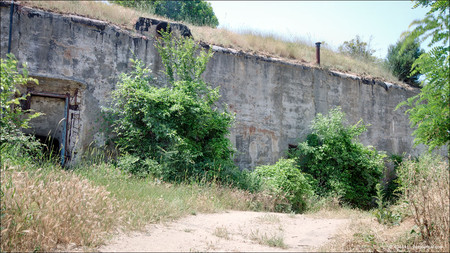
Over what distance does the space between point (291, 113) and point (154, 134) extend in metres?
4.89

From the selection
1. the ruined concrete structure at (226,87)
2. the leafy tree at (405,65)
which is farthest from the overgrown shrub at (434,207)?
the leafy tree at (405,65)

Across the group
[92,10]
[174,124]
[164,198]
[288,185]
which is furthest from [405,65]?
[164,198]

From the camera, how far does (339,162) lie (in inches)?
436

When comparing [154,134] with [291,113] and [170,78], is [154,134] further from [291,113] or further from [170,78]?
[291,113]

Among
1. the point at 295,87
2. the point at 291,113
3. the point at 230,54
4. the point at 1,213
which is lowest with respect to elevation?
the point at 1,213

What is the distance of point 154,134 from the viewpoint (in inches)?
360

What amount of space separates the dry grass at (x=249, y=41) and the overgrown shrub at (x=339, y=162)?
2.71m

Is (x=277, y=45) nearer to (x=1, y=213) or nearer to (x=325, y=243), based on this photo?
(x=325, y=243)

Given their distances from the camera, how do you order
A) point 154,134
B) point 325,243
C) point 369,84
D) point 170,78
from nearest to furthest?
point 325,243 → point 154,134 → point 170,78 → point 369,84

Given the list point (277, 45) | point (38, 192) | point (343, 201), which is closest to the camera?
point (38, 192)

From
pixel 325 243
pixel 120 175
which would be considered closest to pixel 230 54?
pixel 120 175

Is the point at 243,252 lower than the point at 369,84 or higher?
lower

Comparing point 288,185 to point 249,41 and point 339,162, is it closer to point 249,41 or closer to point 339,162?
point 339,162

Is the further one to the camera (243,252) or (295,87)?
(295,87)
